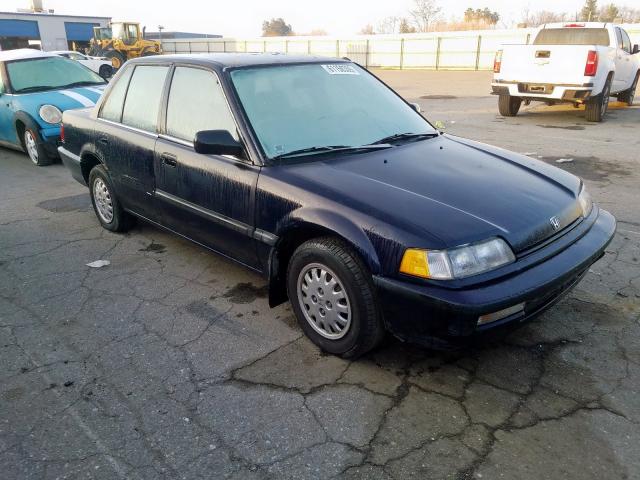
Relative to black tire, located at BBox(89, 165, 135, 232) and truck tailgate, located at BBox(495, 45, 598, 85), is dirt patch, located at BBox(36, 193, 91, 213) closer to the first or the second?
black tire, located at BBox(89, 165, 135, 232)

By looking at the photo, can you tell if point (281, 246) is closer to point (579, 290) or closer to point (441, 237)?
point (441, 237)

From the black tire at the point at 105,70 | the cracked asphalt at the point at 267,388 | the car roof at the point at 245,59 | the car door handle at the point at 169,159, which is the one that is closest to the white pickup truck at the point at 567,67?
the cracked asphalt at the point at 267,388

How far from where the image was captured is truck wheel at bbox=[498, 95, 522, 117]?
38.6 ft

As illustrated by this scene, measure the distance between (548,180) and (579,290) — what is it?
945 millimetres

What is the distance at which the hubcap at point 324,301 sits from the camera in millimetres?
2836

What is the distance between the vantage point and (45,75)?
839 centimetres

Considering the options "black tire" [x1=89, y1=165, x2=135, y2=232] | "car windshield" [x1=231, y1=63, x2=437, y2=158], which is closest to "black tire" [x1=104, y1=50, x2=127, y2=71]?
"black tire" [x1=89, y1=165, x2=135, y2=232]

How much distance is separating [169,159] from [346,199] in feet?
5.40

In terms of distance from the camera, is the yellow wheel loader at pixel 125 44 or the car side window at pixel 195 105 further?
the yellow wheel loader at pixel 125 44

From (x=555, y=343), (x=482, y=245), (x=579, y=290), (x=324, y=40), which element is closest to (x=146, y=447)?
(x=482, y=245)

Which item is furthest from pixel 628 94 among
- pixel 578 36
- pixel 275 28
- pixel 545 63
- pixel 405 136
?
pixel 275 28

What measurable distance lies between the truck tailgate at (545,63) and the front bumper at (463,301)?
883 cm

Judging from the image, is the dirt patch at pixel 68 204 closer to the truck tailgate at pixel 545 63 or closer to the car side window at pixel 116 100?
the car side window at pixel 116 100

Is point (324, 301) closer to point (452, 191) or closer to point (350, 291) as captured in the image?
point (350, 291)
